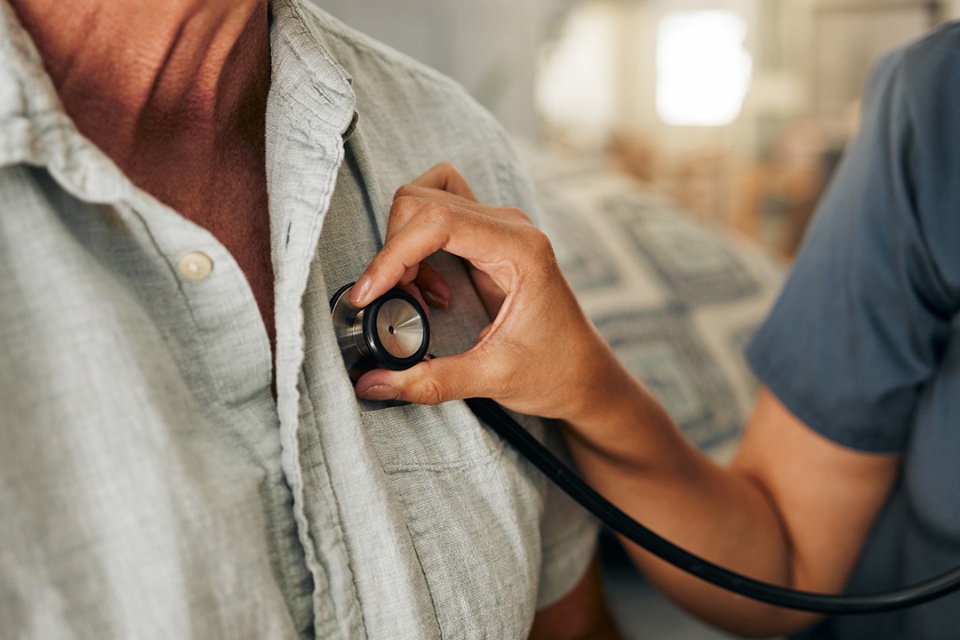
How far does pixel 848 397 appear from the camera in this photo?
32.7 inches

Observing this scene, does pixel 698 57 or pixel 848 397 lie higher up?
pixel 848 397

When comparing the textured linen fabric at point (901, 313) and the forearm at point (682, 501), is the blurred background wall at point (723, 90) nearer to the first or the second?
the textured linen fabric at point (901, 313)

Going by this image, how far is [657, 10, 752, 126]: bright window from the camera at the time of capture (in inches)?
227

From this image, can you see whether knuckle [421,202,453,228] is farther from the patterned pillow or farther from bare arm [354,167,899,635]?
the patterned pillow

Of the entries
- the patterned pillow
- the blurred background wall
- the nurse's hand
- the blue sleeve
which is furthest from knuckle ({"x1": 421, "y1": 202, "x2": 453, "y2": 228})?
the blurred background wall

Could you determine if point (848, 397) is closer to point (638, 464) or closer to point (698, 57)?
point (638, 464)

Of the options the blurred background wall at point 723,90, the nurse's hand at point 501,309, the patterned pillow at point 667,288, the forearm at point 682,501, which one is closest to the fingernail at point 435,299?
the nurse's hand at point 501,309

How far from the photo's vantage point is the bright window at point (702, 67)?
5.77 meters

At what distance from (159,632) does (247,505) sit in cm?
8

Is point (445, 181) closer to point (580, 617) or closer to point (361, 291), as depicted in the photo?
point (361, 291)

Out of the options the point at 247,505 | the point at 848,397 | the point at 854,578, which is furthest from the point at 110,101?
the point at 854,578

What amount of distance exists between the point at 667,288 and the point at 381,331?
1.12 metres

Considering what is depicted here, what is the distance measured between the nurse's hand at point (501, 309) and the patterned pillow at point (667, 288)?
0.73 m

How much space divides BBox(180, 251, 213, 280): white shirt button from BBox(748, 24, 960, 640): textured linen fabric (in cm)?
63
